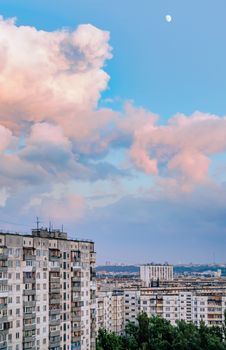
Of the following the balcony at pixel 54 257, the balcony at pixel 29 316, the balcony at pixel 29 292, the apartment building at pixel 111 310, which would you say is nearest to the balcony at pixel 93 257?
the balcony at pixel 54 257

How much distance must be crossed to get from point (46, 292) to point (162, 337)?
16835 mm

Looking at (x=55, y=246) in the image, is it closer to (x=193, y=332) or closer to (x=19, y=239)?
(x=19, y=239)

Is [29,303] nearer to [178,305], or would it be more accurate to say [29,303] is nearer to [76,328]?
[76,328]

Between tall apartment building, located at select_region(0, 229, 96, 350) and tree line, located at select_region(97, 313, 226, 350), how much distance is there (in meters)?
6.46

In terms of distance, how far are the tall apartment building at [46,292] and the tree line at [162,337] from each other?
254 inches

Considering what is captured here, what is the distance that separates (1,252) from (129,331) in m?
20.7

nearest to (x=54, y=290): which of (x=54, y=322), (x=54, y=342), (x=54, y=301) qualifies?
(x=54, y=301)

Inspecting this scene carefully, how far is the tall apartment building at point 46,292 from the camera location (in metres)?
35.7

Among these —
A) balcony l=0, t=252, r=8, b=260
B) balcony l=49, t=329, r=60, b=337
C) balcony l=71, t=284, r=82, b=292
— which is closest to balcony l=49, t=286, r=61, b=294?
balcony l=71, t=284, r=82, b=292

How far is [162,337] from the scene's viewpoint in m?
52.6

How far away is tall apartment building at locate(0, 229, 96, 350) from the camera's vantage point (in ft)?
117

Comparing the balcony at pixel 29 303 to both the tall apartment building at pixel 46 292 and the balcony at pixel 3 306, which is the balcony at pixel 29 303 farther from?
the balcony at pixel 3 306

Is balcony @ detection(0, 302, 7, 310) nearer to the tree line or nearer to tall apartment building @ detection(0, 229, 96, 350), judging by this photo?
tall apartment building @ detection(0, 229, 96, 350)

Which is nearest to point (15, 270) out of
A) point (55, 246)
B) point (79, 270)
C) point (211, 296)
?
point (55, 246)
